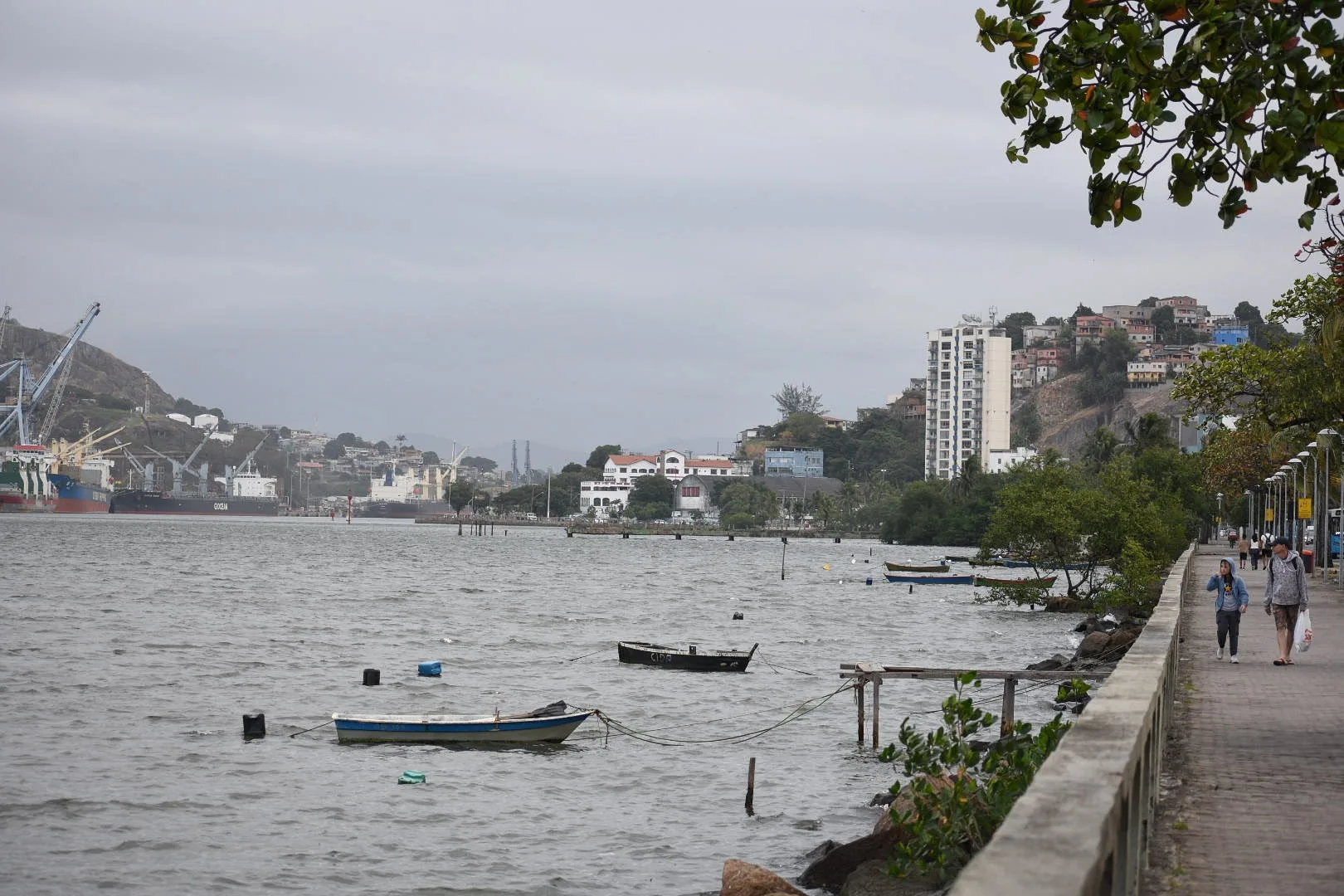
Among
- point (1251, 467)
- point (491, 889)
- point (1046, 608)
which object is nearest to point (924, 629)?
point (1046, 608)

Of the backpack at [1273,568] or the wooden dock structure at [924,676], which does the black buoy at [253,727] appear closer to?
the wooden dock structure at [924,676]

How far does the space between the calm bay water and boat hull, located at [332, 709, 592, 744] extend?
13.9 inches

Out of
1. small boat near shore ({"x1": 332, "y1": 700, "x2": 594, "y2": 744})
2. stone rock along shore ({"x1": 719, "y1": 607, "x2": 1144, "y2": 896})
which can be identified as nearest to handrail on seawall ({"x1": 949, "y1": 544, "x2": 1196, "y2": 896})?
stone rock along shore ({"x1": 719, "y1": 607, "x2": 1144, "y2": 896})

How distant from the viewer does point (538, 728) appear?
26328mm

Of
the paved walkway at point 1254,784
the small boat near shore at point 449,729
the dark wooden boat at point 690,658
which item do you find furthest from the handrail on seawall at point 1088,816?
the dark wooden boat at point 690,658

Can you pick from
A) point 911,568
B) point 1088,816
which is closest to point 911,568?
point 911,568

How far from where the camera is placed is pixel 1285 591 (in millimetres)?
20047

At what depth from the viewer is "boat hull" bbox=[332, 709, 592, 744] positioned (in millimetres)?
26047

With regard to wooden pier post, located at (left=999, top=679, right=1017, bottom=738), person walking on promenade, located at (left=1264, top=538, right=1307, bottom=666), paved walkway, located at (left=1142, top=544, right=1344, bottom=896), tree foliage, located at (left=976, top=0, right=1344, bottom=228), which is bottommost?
wooden pier post, located at (left=999, top=679, right=1017, bottom=738)

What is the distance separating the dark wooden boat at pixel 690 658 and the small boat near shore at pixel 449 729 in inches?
506

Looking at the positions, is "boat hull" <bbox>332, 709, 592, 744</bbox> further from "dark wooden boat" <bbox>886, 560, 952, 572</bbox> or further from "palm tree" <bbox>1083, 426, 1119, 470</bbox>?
"palm tree" <bbox>1083, 426, 1119, 470</bbox>

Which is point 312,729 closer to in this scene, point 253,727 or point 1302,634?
point 253,727

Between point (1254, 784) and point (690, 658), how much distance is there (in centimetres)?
2961

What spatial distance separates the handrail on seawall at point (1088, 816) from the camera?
11.9ft
